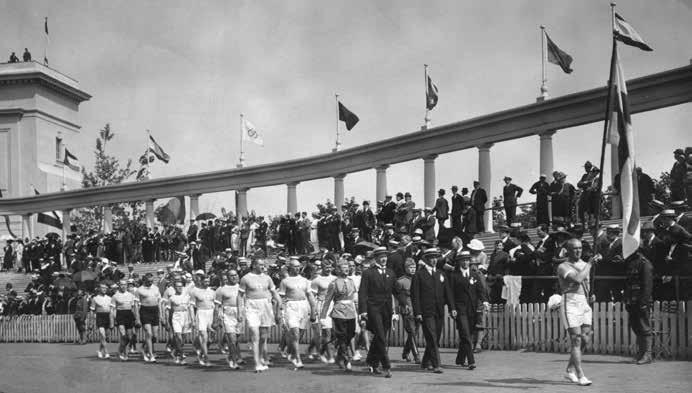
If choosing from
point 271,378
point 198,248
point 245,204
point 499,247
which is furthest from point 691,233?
point 245,204

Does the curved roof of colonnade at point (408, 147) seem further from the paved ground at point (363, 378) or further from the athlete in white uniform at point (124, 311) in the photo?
the athlete in white uniform at point (124, 311)

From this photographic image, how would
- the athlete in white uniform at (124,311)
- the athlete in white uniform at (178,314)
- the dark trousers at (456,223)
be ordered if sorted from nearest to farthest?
the athlete in white uniform at (178,314)
the athlete in white uniform at (124,311)
the dark trousers at (456,223)

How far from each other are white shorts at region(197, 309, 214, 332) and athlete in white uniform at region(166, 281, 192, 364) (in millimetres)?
751

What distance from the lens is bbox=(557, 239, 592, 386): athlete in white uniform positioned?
12.6 metres

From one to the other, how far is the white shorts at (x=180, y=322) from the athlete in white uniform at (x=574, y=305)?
9.85 m

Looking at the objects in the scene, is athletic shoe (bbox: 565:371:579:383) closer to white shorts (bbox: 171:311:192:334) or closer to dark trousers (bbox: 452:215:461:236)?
white shorts (bbox: 171:311:192:334)

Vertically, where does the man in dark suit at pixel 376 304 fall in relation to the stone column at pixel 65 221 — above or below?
below

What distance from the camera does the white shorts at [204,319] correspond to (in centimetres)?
1914

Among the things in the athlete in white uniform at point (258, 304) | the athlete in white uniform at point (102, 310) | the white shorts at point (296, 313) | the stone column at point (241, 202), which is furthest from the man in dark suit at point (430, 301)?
the stone column at point (241, 202)

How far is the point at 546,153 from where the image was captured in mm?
31234

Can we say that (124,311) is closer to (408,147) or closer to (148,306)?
(148,306)

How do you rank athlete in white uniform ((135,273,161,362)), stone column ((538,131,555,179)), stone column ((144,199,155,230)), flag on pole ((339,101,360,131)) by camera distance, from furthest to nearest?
1. stone column ((144,199,155,230))
2. flag on pole ((339,101,360,131))
3. stone column ((538,131,555,179))
4. athlete in white uniform ((135,273,161,362))

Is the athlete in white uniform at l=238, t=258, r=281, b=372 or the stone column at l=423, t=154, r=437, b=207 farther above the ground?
Answer: the stone column at l=423, t=154, r=437, b=207

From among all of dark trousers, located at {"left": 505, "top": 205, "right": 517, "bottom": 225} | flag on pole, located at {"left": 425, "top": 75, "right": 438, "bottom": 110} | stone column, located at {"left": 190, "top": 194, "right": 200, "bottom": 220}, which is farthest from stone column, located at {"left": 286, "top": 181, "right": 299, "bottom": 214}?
dark trousers, located at {"left": 505, "top": 205, "right": 517, "bottom": 225}
